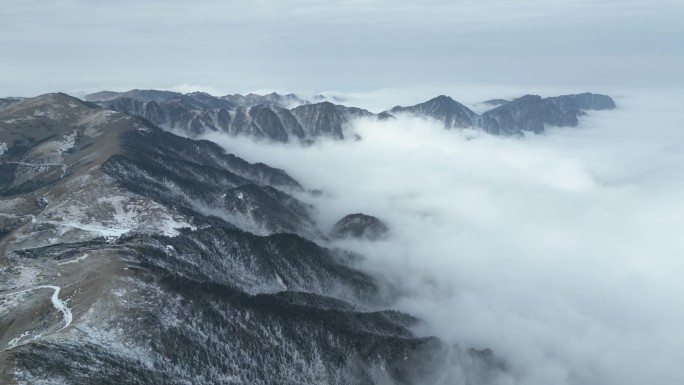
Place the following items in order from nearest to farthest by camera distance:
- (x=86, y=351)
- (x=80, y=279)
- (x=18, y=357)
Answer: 1. (x=18, y=357)
2. (x=86, y=351)
3. (x=80, y=279)

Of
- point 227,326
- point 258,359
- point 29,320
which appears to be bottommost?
point 258,359

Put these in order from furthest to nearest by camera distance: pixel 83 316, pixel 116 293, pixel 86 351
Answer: pixel 116 293 → pixel 83 316 → pixel 86 351

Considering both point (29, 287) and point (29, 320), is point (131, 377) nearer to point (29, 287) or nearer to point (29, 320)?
point (29, 320)

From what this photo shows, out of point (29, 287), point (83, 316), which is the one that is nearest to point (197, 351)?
point (83, 316)

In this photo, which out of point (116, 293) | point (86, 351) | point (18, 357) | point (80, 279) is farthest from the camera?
point (80, 279)

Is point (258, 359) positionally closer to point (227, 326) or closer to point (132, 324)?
point (227, 326)

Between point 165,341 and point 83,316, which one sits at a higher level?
point 83,316

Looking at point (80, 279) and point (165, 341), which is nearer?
point (165, 341)

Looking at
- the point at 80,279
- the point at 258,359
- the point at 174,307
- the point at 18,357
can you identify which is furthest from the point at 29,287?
the point at 258,359

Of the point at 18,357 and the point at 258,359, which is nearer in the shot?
the point at 18,357
